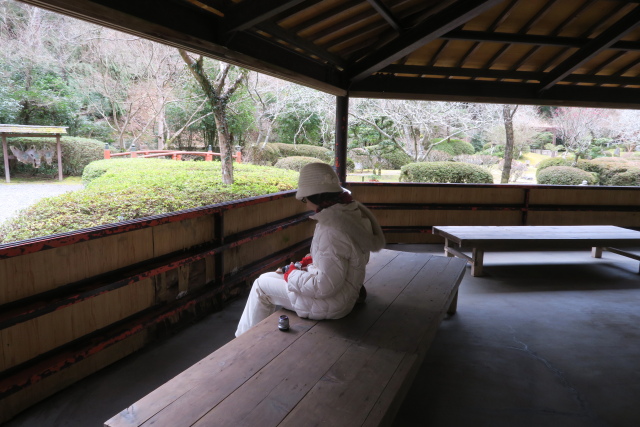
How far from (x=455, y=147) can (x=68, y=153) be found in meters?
12.7

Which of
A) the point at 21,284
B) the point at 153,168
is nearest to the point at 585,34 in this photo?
the point at 21,284

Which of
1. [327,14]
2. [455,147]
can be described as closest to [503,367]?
[327,14]

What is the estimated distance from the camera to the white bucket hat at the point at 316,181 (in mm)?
2408

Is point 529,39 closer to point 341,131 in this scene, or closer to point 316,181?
point 341,131

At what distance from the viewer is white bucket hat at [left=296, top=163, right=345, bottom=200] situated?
241 centimetres

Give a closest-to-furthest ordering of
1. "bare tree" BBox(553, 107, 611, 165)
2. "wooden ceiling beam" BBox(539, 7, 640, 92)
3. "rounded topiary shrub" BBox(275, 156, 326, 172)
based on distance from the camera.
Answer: "wooden ceiling beam" BBox(539, 7, 640, 92)
"rounded topiary shrub" BBox(275, 156, 326, 172)
"bare tree" BBox(553, 107, 611, 165)

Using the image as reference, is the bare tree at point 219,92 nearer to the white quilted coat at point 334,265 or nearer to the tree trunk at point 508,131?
the white quilted coat at point 334,265

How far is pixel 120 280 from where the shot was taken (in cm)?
299

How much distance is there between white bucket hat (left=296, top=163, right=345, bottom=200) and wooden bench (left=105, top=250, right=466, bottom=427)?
793 mm

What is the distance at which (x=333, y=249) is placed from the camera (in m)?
2.32

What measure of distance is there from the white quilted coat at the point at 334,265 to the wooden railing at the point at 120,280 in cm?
147

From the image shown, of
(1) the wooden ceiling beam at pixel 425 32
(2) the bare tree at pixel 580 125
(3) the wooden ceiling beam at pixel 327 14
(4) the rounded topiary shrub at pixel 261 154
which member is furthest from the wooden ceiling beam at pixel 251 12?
(2) the bare tree at pixel 580 125

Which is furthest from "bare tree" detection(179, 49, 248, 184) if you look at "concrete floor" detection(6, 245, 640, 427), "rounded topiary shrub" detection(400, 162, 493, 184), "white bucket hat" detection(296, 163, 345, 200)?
"white bucket hat" detection(296, 163, 345, 200)

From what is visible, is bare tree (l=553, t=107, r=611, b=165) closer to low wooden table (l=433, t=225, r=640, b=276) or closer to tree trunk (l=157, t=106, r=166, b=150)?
low wooden table (l=433, t=225, r=640, b=276)
